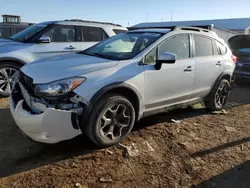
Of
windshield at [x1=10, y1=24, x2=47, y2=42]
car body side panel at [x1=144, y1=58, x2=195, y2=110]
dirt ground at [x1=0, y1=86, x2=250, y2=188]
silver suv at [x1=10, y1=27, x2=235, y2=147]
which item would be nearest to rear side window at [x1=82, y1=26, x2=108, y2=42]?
windshield at [x1=10, y1=24, x2=47, y2=42]

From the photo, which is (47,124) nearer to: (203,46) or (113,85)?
(113,85)

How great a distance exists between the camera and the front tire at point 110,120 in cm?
332

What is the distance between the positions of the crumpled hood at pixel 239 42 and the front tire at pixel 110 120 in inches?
251

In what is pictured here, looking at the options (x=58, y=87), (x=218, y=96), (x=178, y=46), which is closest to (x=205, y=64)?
(x=178, y=46)

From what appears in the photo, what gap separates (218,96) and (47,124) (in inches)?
151

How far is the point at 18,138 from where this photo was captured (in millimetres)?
3828

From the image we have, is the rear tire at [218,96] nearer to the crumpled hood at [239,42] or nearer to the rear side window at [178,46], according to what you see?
the rear side window at [178,46]

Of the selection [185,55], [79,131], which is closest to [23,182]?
[79,131]

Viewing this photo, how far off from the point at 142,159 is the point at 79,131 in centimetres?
91

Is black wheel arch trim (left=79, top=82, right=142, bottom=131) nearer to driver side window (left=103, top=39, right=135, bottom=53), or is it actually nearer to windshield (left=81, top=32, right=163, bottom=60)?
windshield (left=81, top=32, right=163, bottom=60)

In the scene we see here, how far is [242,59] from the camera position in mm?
8273

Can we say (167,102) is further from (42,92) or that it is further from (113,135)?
(42,92)

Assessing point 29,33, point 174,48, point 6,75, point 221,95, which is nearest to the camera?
point 174,48

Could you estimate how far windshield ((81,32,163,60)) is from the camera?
3976 millimetres
